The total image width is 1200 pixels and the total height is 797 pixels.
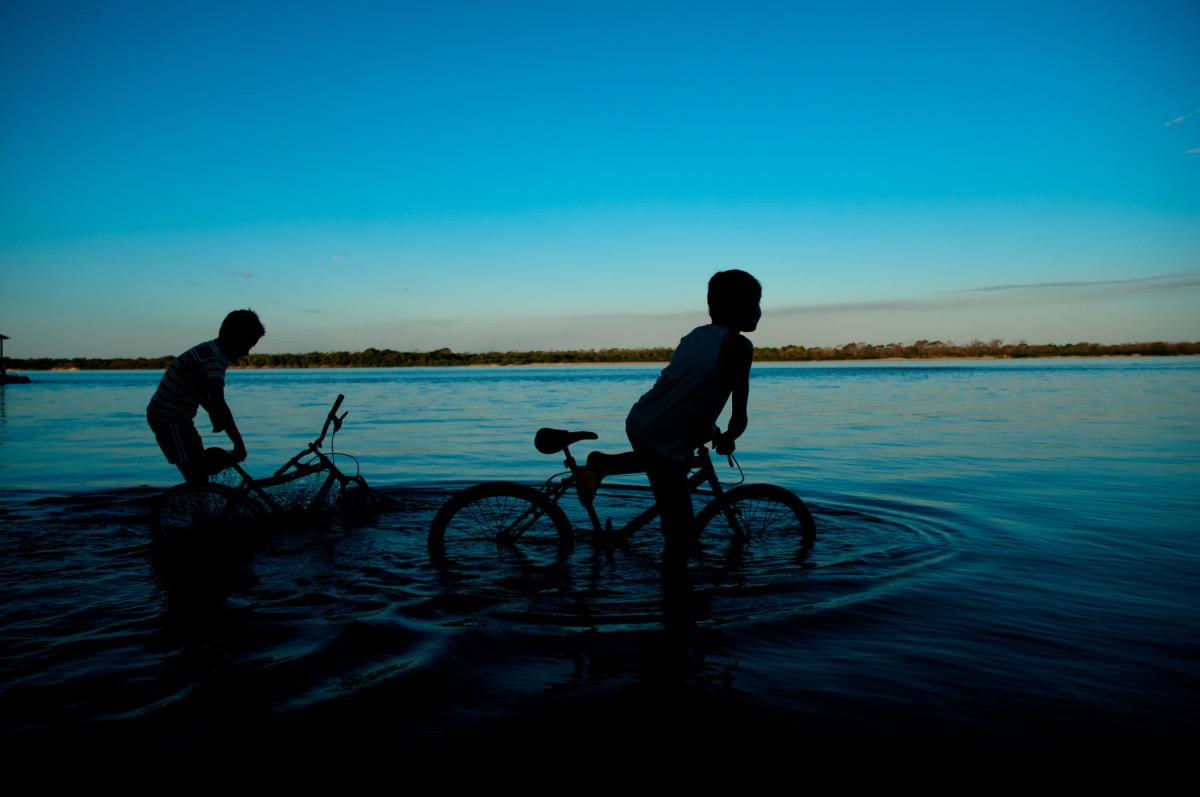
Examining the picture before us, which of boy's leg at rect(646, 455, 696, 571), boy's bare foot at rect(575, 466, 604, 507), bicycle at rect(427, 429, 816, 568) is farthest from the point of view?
bicycle at rect(427, 429, 816, 568)

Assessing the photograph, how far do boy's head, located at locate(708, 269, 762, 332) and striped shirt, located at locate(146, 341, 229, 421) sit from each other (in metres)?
4.87

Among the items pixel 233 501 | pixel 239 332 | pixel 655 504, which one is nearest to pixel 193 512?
pixel 233 501

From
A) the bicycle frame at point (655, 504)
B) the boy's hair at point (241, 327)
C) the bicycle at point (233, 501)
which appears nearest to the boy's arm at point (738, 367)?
the bicycle frame at point (655, 504)

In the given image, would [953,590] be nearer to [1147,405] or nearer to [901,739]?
[901,739]

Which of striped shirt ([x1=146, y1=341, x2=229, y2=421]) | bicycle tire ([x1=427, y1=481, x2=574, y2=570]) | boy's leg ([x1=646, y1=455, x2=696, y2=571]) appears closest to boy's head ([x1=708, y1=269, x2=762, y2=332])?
boy's leg ([x1=646, y1=455, x2=696, y2=571])

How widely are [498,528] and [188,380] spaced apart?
340 centimetres

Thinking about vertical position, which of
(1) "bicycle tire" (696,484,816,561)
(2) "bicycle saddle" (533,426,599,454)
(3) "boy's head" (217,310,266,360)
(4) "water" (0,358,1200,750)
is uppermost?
(3) "boy's head" (217,310,266,360)

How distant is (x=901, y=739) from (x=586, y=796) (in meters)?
1.63

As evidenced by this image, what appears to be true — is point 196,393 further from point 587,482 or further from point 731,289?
point 731,289

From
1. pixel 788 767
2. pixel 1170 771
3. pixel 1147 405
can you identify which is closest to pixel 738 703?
pixel 788 767

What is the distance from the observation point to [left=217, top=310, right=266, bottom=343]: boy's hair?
692cm

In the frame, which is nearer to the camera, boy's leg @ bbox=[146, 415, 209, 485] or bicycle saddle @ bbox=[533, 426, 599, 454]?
bicycle saddle @ bbox=[533, 426, 599, 454]

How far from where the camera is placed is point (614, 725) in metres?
3.70

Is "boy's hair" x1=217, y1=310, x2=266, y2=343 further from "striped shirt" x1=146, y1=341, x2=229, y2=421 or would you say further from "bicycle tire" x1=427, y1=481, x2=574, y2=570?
"bicycle tire" x1=427, y1=481, x2=574, y2=570
